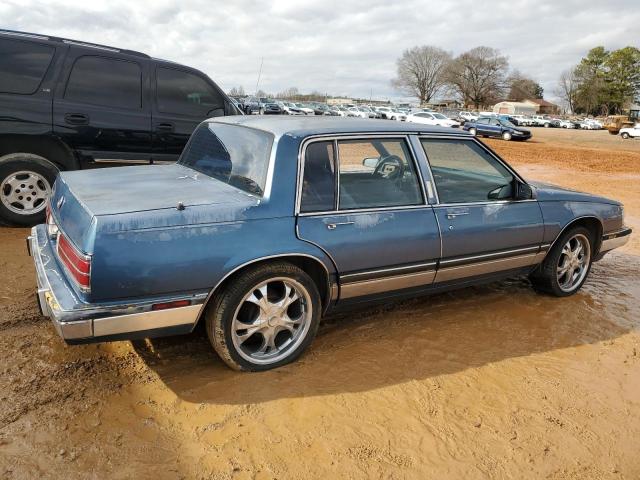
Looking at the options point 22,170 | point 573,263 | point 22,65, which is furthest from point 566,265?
point 22,65

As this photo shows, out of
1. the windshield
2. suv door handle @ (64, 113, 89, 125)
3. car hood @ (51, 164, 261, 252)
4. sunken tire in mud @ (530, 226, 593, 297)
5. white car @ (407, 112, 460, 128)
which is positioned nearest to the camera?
car hood @ (51, 164, 261, 252)

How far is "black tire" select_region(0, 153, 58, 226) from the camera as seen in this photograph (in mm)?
5332

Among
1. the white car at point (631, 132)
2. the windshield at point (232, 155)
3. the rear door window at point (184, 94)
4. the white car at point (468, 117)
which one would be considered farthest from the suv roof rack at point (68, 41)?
the white car at point (631, 132)

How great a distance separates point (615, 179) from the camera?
1312 centimetres

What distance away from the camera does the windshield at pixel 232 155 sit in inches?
126

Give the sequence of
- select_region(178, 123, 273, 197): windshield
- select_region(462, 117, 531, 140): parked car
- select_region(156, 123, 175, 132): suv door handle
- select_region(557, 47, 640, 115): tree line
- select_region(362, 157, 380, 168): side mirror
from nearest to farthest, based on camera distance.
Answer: select_region(178, 123, 273, 197): windshield → select_region(362, 157, 380, 168): side mirror → select_region(156, 123, 175, 132): suv door handle → select_region(462, 117, 531, 140): parked car → select_region(557, 47, 640, 115): tree line

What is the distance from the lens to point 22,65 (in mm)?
5387

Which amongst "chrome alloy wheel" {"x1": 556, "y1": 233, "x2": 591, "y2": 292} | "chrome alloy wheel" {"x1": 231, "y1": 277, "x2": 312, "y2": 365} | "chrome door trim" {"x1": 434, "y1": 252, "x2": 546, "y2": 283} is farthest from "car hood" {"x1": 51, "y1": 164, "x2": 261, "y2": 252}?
"chrome alloy wheel" {"x1": 556, "y1": 233, "x2": 591, "y2": 292}

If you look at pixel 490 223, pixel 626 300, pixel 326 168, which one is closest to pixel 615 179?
pixel 626 300

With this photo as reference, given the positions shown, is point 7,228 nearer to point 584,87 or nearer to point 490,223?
point 490,223

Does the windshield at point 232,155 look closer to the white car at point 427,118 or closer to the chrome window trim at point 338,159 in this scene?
the chrome window trim at point 338,159

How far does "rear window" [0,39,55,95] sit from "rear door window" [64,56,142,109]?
0.95ft

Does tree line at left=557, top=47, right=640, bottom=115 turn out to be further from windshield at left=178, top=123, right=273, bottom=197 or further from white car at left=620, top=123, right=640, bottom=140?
windshield at left=178, top=123, right=273, bottom=197

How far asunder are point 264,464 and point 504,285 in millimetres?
3410
